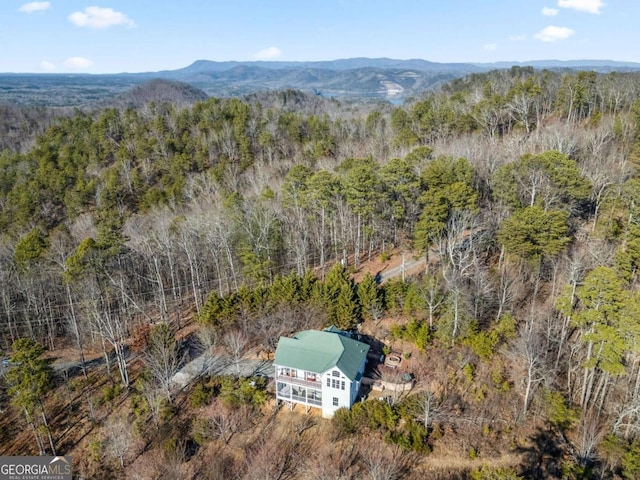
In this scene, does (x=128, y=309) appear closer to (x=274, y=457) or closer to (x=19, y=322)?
(x=19, y=322)

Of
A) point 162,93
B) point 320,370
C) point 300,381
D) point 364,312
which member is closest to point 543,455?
point 320,370

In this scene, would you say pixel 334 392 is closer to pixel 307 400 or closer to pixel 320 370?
pixel 320 370

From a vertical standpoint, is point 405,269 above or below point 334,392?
above

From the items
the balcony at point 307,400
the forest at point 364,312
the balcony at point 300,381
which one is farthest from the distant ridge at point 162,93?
the balcony at point 307,400

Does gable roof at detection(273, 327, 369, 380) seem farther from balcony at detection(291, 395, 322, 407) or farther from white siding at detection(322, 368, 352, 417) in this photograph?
balcony at detection(291, 395, 322, 407)

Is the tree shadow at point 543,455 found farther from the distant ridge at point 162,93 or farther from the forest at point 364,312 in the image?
the distant ridge at point 162,93

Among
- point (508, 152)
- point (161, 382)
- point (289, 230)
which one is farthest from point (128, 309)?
point (508, 152)
